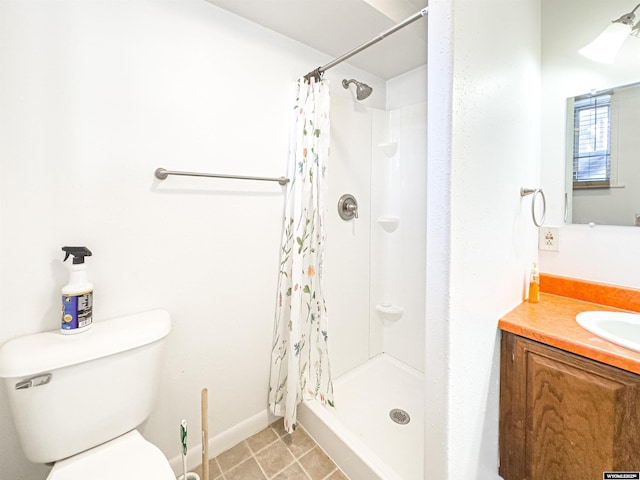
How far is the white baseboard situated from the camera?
4.43 ft

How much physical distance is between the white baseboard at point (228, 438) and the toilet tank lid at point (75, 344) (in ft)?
2.46

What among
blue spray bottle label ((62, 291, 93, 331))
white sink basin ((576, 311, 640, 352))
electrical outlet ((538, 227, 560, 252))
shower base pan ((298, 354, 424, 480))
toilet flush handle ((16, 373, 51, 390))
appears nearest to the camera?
toilet flush handle ((16, 373, 51, 390))

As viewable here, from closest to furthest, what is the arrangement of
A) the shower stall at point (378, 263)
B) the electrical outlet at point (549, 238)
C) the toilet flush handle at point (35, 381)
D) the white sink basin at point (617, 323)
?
the toilet flush handle at point (35, 381), the white sink basin at point (617, 323), the electrical outlet at point (549, 238), the shower stall at point (378, 263)

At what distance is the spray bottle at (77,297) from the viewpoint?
0.95 meters

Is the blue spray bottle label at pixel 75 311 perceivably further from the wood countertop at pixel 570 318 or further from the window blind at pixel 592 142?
the window blind at pixel 592 142

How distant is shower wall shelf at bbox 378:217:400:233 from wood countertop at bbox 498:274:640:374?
0.93m

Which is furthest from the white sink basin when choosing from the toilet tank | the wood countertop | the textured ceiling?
the toilet tank

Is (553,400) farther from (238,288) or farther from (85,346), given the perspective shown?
(85,346)

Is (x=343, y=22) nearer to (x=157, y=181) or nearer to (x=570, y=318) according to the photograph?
(x=157, y=181)

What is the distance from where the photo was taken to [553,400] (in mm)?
1030

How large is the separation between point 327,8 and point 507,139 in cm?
103

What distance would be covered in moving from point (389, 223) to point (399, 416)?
128 centimetres

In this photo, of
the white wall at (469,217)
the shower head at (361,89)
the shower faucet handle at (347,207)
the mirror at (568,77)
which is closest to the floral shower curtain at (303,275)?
the shower head at (361,89)

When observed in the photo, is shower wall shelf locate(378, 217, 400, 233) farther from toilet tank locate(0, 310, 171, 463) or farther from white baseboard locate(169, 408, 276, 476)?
toilet tank locate(0, 310, 171, 463)
